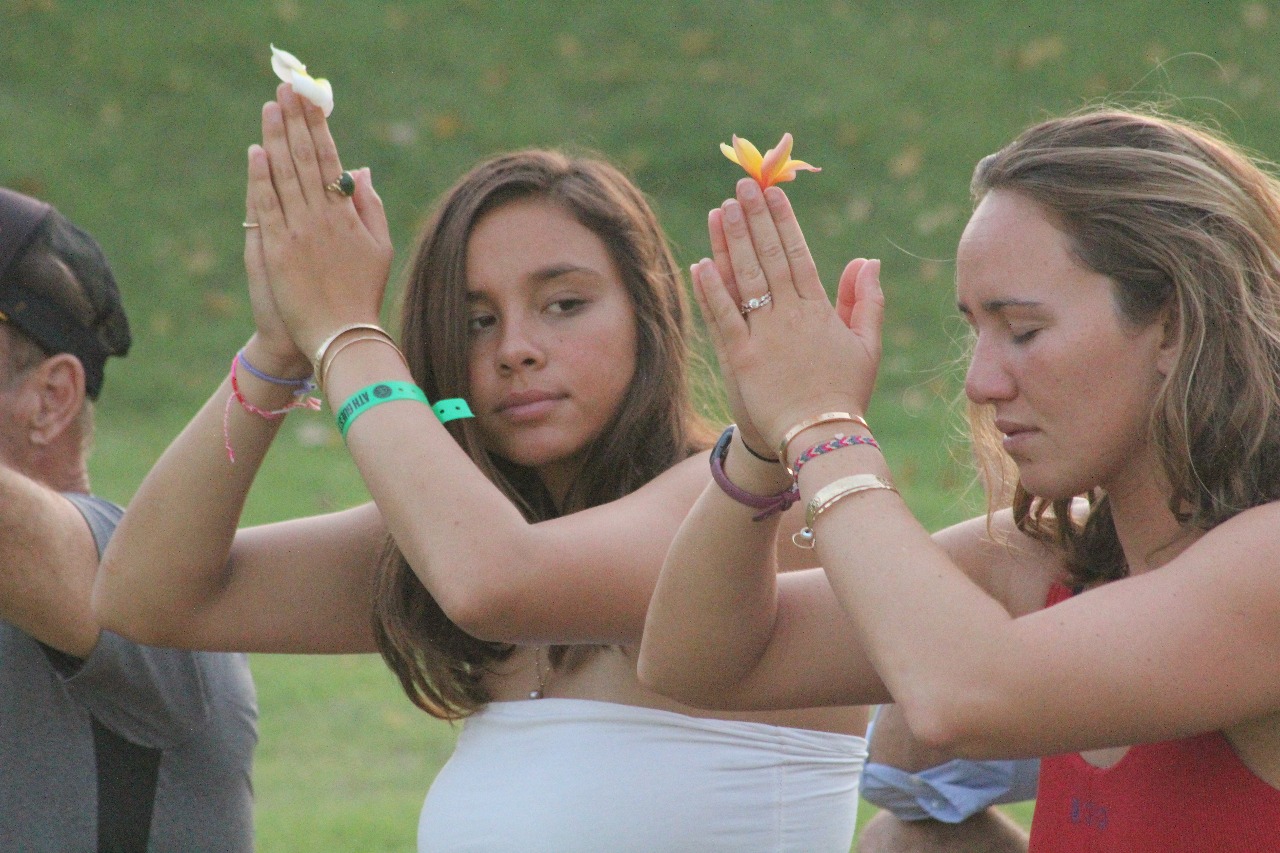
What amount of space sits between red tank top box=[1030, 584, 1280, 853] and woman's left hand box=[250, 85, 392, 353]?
1247mm

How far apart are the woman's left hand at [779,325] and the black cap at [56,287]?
5.12ft

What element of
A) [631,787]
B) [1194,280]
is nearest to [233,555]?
[631,787]

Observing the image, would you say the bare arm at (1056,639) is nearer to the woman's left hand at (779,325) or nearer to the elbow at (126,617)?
the woman's left hand at (779,325)

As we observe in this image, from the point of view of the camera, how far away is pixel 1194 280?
2.08 meters

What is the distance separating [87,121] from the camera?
34.4 ft

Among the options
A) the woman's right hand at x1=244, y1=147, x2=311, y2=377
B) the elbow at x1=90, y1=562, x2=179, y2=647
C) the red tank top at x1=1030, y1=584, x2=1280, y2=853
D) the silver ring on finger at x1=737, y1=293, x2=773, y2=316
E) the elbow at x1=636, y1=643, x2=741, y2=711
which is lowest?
the red tank top at x1=1030, y1=584, x2=1280, y2=853

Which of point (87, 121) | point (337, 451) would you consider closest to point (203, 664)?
point (337, 451)

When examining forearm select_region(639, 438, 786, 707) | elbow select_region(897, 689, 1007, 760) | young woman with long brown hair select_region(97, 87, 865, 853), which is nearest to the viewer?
elbow select_region(897, 689, 1007, 760)

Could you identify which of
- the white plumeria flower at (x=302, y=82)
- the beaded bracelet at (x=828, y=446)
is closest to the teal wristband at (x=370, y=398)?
the white plumeria flower at (x=302, y=82)

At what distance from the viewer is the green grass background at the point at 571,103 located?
9617 mm

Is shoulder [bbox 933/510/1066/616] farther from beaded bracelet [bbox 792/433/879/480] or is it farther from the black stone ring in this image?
the black stone ring

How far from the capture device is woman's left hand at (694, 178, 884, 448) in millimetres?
2086

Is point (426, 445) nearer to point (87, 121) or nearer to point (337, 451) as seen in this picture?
point (337, 451)

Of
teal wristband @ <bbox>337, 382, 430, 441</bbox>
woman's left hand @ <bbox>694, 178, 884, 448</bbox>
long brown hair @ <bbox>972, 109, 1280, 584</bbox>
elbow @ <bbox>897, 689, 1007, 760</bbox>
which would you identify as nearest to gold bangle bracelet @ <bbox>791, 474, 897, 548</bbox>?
woman's left hand @ <bbox>694, 178, 884, 448</bbox>
